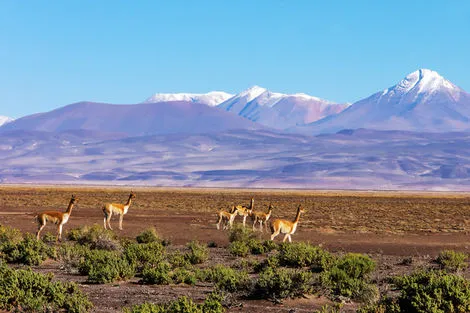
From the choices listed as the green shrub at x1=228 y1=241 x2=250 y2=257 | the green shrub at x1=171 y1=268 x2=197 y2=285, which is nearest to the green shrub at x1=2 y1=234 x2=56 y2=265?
the green shrub at x1=171 y1=268 x2=197 y2=285

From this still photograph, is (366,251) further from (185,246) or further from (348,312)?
(348,312)

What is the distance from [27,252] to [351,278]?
888cm

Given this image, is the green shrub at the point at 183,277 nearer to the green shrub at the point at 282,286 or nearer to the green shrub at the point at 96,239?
the green shrub at the point at 282,286

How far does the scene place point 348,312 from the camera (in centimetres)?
1273

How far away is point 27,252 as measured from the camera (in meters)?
19.5

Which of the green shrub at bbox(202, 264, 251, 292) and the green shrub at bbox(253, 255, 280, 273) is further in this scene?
the green shrub at bbox(253, 255, 280, 273)

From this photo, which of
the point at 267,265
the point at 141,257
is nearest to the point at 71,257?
the point at 141,257

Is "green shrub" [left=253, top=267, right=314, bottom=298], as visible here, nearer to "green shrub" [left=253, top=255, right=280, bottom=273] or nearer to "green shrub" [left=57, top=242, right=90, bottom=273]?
"green shrub" [left=253, top=255, right=280, bottom=273]

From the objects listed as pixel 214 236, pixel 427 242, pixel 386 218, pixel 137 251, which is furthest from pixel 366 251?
pixel 386 218

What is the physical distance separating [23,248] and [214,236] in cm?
1168

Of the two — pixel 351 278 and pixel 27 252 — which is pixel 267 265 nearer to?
pixel 351 278

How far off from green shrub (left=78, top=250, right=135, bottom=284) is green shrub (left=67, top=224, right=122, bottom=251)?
3.35 m

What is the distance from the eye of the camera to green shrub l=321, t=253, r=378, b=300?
13695mm

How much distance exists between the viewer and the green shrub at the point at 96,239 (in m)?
21.7
